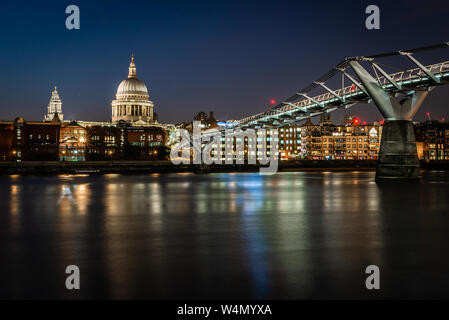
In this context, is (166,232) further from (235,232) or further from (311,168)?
(311,168)

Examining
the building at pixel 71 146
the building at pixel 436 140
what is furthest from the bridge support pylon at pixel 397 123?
the building at pixel 436 140

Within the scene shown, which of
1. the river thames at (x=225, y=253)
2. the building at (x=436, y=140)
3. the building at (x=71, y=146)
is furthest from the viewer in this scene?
the building at (x=436, y=140)

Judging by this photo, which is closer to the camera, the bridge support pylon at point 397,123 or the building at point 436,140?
the bridge support pylon at point 397,123

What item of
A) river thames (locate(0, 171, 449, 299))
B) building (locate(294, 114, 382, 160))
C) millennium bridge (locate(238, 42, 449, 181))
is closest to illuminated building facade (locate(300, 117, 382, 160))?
building (locate(294, 114, 382, 160))

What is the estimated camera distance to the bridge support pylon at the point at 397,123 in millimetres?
41781

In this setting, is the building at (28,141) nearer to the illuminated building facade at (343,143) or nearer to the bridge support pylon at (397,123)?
the illuminated building facade at (343,143)

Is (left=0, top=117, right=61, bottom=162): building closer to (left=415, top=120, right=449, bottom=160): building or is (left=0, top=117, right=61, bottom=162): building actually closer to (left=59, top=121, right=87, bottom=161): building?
(left=59, top=121, right=87, bottom=161): building

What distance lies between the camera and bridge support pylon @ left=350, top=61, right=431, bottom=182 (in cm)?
4178

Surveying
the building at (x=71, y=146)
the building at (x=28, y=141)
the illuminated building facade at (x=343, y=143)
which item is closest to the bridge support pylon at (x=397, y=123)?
the building at (x=28, y=141)

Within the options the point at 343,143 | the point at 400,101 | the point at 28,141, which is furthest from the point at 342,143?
the point at 400,101

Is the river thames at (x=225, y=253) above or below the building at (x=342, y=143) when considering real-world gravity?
below

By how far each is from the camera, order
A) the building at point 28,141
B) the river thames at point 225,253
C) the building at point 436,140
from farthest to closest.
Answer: the building at point 436,140 → the building at point 28,141 → the river thames at point 225,253

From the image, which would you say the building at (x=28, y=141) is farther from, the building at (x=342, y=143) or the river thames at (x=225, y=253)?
the river thames at (x=225, y=253)
